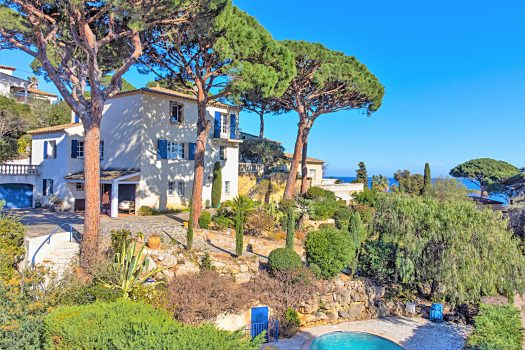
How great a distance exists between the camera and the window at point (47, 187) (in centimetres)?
2848

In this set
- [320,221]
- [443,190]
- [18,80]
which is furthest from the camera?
[18,80]

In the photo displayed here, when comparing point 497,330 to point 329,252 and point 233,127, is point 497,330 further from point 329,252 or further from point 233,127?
point 233,127

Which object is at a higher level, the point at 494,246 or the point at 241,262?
the point at 494,246

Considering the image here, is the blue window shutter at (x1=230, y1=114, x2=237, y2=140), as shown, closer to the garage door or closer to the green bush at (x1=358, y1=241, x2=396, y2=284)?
the garage door

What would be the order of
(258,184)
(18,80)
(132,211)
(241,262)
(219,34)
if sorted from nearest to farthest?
(241,262) → (219,34) → (132,211) → (258,184) → (18,80)

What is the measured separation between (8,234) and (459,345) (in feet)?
60.3

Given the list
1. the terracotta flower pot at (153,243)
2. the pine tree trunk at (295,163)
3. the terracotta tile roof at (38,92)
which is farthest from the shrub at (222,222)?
the terracotta tile roof at (38,92)

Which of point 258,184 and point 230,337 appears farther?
point 258,184

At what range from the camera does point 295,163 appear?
104 feet

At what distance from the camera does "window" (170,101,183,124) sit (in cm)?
2863

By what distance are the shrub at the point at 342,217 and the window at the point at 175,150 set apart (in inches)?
520

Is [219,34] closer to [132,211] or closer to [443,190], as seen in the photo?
[132,211]

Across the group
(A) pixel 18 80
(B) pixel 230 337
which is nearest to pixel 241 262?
Result: (B) pixel 230 337

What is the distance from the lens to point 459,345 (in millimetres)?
14836
